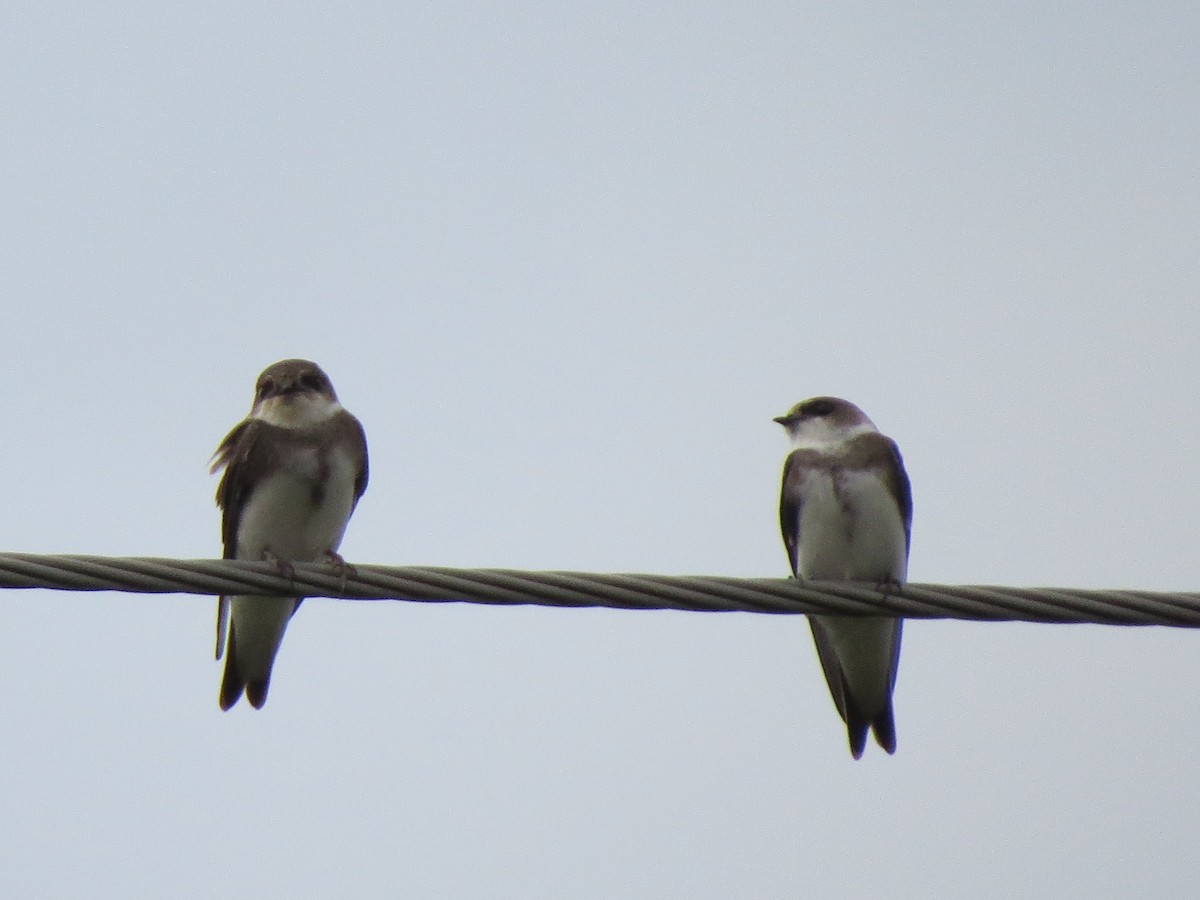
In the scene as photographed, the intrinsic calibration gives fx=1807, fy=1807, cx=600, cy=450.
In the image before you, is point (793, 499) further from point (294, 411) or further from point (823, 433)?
point (294, 411)

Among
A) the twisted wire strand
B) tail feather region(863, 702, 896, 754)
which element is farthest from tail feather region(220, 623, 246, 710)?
the twisted wire strand

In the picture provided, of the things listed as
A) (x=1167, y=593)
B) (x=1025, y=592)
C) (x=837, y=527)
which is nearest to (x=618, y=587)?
(x=1025, y=592)

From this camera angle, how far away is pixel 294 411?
7.01 metres

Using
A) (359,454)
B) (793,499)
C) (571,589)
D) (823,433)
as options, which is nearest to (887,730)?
(793,499)

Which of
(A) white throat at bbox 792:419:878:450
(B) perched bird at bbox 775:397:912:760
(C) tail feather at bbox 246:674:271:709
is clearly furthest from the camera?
(A) white throat at bbox 792:419:878:450

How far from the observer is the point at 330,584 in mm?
4633

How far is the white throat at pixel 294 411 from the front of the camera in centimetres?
697

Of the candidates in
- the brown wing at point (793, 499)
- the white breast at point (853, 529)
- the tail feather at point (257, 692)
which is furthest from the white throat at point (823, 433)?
the tail feather at point (257, 692)

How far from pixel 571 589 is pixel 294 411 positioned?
297 cm

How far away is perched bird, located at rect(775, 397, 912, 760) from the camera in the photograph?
271 inches

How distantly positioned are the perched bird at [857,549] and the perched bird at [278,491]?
1770 mm

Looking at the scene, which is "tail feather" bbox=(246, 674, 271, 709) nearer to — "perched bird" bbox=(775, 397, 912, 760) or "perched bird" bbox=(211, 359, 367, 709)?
"perched bird" bbox=(211, 359, 367, 709)

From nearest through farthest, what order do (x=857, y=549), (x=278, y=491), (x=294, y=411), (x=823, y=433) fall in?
(x=278, y=491), (x=857, y=549), (x=294, y=411), (x=823, y=433)

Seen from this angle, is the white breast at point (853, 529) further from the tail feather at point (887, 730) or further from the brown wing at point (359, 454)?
the brown wing at point (359, 454)
